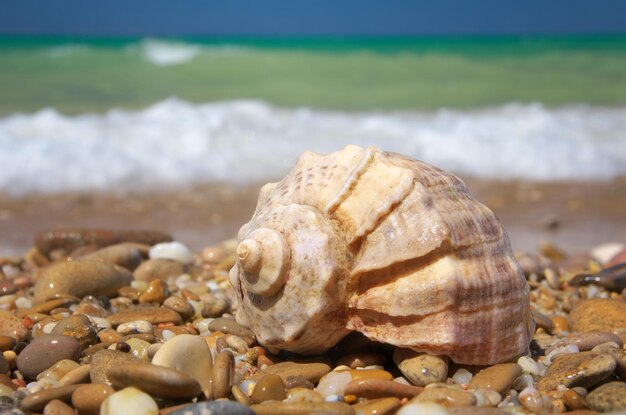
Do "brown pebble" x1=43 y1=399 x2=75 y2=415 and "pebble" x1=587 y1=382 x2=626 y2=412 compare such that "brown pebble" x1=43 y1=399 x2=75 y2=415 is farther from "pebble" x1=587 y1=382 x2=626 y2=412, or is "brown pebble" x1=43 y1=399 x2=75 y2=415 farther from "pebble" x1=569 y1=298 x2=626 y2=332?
"pebble" x1=569 y1=298 x2=626 y2=332

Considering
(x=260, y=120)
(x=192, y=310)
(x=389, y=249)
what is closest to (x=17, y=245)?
(x=192, y=310)

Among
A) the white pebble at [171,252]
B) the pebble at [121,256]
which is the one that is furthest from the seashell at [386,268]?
the white pebble at [171,252]

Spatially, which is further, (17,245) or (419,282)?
(17,245)

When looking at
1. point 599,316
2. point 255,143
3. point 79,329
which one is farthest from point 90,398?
point 255,143

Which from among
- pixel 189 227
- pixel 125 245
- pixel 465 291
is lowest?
pixel 189 227

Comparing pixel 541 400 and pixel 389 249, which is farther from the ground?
pixel 389 249

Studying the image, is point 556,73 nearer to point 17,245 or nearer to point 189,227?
point 189,227
